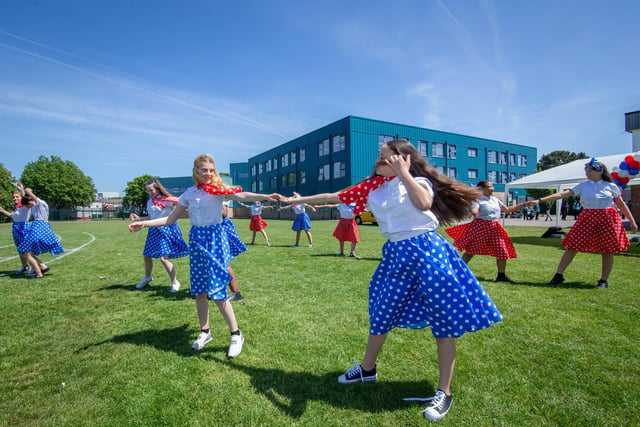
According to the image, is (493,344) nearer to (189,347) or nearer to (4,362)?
(189,347)

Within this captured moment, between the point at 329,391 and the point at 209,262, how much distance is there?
1753 mm

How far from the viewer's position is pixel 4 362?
11.4ft

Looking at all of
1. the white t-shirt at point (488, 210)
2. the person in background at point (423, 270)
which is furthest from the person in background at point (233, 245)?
the white t-shirt at point (488, 210)

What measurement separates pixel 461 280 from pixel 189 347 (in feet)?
9.89

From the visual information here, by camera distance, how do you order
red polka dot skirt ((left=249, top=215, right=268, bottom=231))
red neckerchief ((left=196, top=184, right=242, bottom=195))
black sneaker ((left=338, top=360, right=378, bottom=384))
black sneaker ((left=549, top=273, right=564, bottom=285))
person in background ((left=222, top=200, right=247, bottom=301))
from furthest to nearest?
1. red polka dot skirt ((left=249, top=215, right=268, bottom=231))
2. black sneaker ((left=549, top=273, right=564, bottom=285))
3. person in background ((left=222, top=200, right=247, bottom=301))
4. red neckerchief ((left=196, top=184, right=242, bottom=195))
5. black sneaker ((left=338, top=360, right=378, bottom=384))

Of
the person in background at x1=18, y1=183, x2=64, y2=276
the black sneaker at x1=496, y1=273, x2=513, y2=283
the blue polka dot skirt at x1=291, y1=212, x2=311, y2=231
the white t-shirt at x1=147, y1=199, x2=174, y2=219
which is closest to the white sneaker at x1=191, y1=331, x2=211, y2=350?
the white t-shirt at x1=147, y1=199, x2=174, y2=219

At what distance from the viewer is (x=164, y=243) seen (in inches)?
241

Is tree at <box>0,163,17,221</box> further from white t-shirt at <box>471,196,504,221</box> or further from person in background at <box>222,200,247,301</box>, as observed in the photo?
white t-shirt at <box>471,196,504,221</box>

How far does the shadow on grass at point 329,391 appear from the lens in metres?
2.61

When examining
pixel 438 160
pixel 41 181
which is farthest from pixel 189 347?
pixel 41 181

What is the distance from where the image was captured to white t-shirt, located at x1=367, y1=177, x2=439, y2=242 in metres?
2.54

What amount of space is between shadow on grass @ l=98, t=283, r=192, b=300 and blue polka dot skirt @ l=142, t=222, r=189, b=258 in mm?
694

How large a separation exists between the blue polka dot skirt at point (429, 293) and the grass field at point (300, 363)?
0.69 metres

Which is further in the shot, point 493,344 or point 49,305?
point 49,305
